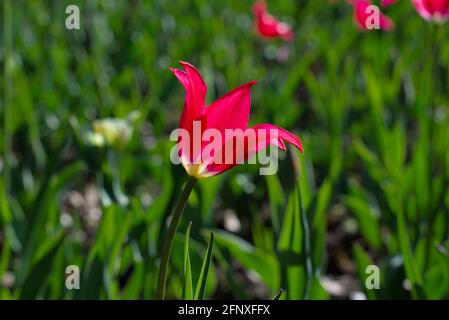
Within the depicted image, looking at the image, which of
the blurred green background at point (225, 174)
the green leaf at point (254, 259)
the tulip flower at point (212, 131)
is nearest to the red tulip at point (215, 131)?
the tulip flower at point (212, 131)

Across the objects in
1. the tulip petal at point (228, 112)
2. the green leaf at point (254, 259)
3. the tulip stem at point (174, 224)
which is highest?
the tulip petal at point (228, 112)

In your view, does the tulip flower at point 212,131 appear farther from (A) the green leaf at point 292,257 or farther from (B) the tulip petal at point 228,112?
(A) the green leaf at point 292,257

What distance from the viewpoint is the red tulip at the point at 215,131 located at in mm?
722

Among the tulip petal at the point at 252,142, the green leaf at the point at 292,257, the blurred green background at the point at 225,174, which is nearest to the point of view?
the tulip petal at the point at 252,142

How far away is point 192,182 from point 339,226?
1381mm

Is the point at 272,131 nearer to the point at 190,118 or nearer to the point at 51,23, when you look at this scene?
the point at 190,118

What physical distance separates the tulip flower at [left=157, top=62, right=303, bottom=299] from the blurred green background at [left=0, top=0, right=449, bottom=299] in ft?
1.02

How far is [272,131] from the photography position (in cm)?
71

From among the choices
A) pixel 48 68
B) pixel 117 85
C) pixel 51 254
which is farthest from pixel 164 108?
pixel 51 254

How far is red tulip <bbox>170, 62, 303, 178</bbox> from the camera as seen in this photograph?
72 centimetres

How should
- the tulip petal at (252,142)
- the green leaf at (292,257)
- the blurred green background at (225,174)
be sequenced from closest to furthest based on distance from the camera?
the tulip petal at (252,142), the green leaf at (292,257), the blurred green background at (225,174)

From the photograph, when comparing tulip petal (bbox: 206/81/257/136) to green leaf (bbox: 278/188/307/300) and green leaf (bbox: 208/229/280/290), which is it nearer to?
green leaf (bbox: 278/188/307/300)

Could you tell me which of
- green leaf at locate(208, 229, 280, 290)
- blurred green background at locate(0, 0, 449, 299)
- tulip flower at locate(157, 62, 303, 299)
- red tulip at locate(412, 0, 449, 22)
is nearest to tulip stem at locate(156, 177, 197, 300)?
tulip flower at locate(157, 62, 303, 299)

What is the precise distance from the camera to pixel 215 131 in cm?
75
